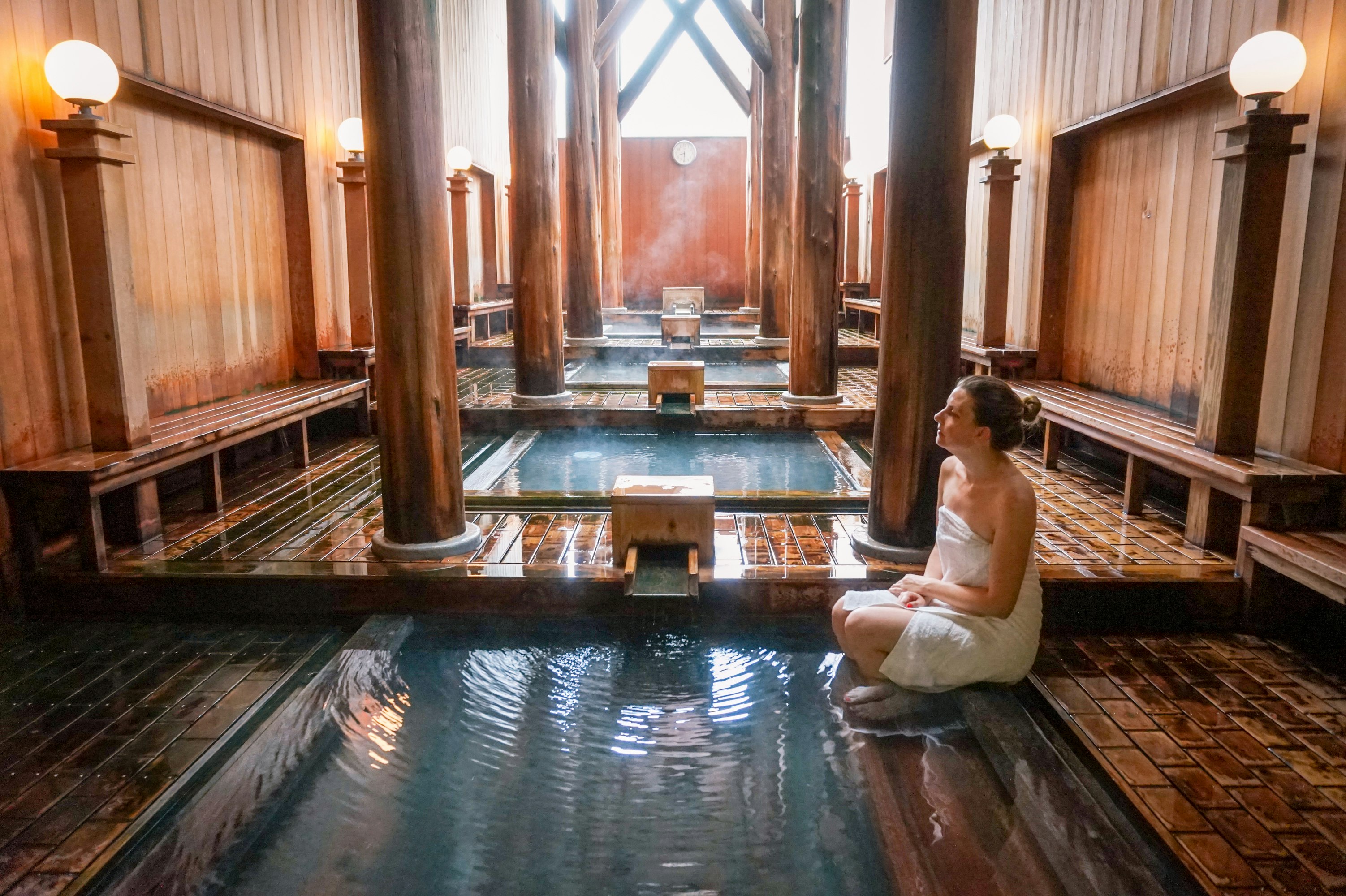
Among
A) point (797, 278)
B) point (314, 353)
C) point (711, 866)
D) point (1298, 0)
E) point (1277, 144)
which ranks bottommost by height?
point (711, 866)

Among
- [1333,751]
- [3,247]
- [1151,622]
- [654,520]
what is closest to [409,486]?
[654,520]

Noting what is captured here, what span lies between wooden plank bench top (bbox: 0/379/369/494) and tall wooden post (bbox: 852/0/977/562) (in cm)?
348

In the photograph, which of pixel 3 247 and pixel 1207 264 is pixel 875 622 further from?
pixel 3 247

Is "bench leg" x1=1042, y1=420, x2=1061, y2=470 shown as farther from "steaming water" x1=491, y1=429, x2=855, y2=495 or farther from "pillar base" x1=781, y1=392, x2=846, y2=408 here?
"pillar base" x1=781, y1=392, x2=846, y2=408

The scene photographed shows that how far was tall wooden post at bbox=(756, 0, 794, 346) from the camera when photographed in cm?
1002

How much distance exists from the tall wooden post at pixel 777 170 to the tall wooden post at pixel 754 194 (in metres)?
2.17

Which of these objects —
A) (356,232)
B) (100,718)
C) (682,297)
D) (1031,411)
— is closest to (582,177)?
(356,232)

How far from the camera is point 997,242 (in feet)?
22.1

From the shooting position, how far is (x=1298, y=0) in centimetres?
401

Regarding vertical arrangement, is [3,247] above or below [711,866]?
above

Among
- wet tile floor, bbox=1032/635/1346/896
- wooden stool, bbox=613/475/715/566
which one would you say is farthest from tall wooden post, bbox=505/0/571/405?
wet tile floor, bbox=1032/635/1346/896

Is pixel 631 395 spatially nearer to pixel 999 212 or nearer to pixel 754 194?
pixel 999 212

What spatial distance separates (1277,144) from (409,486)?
407cm

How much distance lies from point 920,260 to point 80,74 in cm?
380
